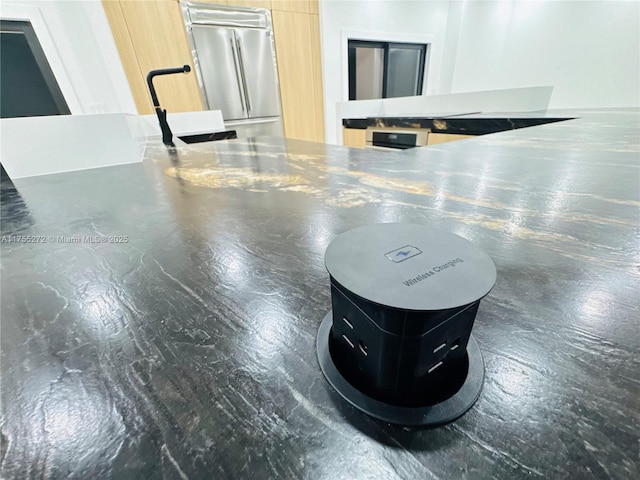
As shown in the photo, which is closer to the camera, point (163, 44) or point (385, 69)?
point (163, 44)

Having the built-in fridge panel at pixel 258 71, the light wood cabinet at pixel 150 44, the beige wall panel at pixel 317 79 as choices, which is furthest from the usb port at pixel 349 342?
the beige wall panel at pixel 317 79

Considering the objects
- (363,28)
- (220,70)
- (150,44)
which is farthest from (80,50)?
(363,28)

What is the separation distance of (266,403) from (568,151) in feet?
3.52

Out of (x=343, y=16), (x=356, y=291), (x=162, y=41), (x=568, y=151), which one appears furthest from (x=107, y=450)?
(x=343, y=16)

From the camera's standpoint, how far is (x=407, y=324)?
5.3 inches

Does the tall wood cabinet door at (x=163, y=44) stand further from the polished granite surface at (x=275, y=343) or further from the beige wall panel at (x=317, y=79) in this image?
Result: the polished granite surface at (x=275, y=343)

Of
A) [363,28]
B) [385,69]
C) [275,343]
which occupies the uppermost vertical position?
[363,28]

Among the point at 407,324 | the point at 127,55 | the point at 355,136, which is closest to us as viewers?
the point at 407,324

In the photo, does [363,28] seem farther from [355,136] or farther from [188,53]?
[188,53]

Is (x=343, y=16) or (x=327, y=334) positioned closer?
(x=327, y=334)

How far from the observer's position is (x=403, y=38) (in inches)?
152

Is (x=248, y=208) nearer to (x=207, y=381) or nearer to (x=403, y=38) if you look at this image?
(x=207, y=381)

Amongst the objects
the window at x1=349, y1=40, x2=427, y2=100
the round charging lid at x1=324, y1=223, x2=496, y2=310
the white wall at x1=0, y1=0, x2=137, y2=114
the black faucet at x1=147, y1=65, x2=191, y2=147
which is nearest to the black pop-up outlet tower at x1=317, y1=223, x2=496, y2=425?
the round charging lid at x1=324, y1=223, x2=496, y2=310

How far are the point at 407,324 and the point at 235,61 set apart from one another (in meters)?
3.62
